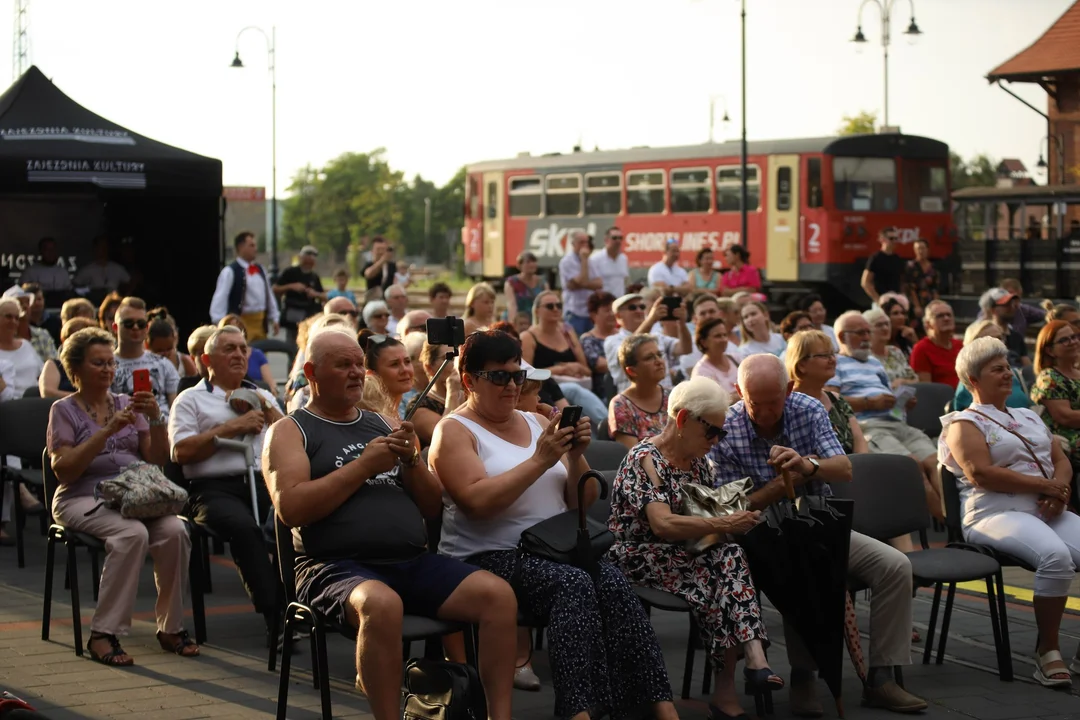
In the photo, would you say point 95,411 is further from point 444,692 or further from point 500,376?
point 444,692

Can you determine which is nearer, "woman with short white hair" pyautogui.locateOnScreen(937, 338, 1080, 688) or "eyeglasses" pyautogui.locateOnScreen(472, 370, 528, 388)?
"eyeglasses" pyautogui.locateOnScreen(472, 370, 528, 388)

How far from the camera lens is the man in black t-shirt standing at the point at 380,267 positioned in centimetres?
1933

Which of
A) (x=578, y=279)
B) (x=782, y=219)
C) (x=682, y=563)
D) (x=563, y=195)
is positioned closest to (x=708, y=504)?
(x=682, y=563)

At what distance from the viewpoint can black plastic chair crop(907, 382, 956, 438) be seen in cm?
1009

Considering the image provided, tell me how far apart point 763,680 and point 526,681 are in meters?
1.15

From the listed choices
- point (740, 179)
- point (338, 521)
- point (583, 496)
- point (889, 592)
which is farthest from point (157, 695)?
point (740, 179)

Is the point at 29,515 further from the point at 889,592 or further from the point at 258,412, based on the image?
the point at 889,592

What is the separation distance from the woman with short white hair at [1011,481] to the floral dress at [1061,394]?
974 millimetres

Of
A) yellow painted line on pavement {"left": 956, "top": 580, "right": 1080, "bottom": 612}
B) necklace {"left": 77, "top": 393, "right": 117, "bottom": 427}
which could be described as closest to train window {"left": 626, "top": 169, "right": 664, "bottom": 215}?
yellow painted line on pavement {"left": 956, "top": 580, "right": 1080, "bottom": 612}

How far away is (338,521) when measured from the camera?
525 centimetres

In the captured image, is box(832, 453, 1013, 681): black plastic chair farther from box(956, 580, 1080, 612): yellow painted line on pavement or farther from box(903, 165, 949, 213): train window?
box(903, 165, 949, 213): train window

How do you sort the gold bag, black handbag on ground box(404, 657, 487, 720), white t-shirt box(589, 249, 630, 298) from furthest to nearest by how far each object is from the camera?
1. white t-shirt box(589, 249, 630, 298)
2. the gold bag
3. black handbag on ground box(404, 657, 487, 720)

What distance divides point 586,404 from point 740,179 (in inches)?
748

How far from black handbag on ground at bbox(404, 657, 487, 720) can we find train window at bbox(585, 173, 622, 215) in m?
25.8
